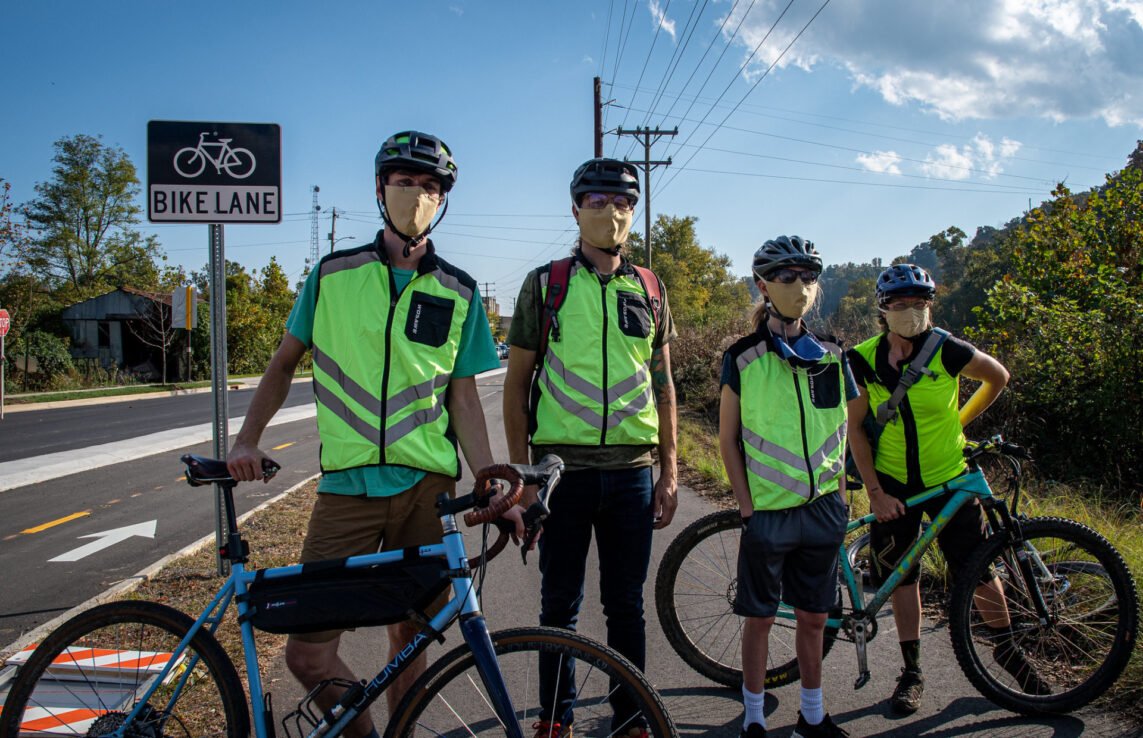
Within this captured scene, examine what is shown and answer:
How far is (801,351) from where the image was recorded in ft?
9.82

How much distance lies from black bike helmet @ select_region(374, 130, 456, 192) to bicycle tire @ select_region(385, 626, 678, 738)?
1.55 metres

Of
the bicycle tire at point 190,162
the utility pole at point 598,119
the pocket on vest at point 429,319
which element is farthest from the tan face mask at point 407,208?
the utility pole at point 598,119

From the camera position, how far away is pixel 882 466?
365 cm

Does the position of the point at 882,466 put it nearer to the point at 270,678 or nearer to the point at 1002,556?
the point at 1002,556

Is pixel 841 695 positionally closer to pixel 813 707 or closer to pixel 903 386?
pixel 813 707

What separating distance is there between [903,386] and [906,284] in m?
0.48

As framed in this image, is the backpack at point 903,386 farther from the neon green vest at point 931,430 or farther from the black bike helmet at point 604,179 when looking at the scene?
the black bike helmet at point 604,179

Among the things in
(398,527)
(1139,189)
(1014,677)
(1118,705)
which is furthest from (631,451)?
(1139,189)

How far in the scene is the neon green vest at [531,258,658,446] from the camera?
2.83m

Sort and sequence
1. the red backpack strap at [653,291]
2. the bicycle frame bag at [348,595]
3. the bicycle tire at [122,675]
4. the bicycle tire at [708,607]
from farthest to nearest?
the bicycle tire at [708,607] < the red backpack strap at [653,291] < the bicycle tire at [122,675] < the bicycle frame bag at [348,595]

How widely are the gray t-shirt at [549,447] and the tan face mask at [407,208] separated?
18.8 inches

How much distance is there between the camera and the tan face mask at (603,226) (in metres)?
2.96

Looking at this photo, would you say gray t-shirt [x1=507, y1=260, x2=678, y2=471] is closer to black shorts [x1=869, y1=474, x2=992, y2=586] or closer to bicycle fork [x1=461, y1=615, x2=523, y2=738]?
bicycle fork [x1=461, y1=615, x2=523, y2=738]

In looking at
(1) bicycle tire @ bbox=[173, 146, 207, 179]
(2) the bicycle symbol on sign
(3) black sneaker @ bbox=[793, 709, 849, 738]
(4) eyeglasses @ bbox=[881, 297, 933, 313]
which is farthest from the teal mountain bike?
(1) bicycle tire @ bbox=[173, 146, 207, 179]
